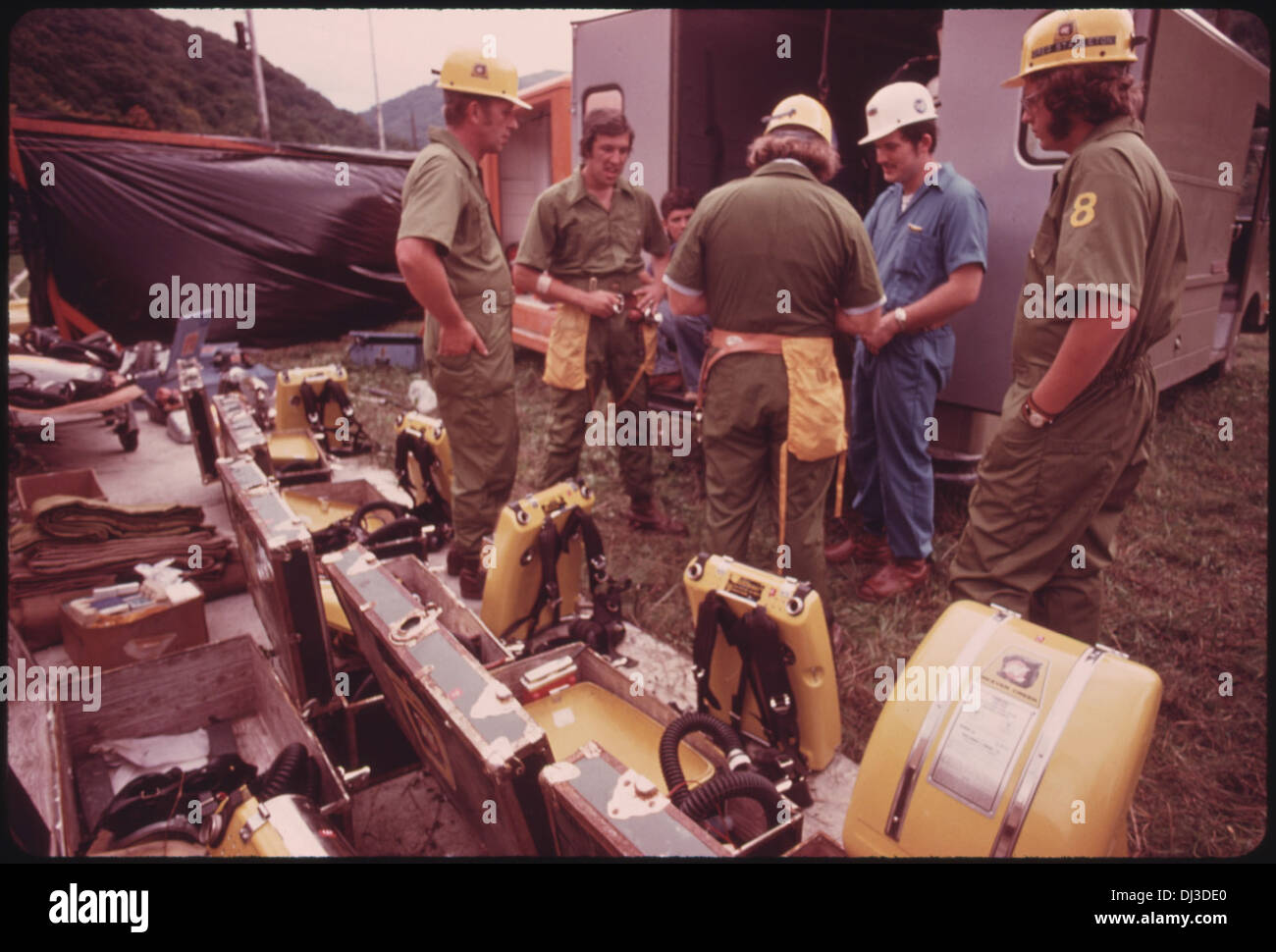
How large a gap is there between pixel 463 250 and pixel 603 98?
2.64 metres

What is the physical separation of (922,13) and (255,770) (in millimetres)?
6559

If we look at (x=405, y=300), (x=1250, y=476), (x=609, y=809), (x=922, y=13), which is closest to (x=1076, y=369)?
(x=609, y=809)

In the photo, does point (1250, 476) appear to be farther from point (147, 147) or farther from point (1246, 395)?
point (147, 147)

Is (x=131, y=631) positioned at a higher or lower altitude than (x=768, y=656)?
lower

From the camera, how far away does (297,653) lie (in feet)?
6.87

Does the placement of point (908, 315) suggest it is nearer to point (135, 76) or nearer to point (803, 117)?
point (803, 117)

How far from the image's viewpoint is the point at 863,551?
147 inches

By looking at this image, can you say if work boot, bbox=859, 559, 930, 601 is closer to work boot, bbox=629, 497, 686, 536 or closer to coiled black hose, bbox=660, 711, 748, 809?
work boot, bbox=629, 497, 686, 536

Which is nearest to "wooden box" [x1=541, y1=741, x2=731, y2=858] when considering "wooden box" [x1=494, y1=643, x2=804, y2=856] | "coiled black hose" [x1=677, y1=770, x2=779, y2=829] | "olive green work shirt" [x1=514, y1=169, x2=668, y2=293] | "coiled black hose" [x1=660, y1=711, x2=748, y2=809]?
"coiled black hose" [x1=677, y1=770, x2=779, y2=829]

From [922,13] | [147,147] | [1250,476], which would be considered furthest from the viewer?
[147,147]

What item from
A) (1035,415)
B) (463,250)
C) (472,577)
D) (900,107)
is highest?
(900,107)

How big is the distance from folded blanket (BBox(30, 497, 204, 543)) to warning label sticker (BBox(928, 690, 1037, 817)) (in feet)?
11.1

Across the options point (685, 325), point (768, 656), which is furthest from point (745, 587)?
point (685, 325)

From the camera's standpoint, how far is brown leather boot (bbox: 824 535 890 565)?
369 cm
